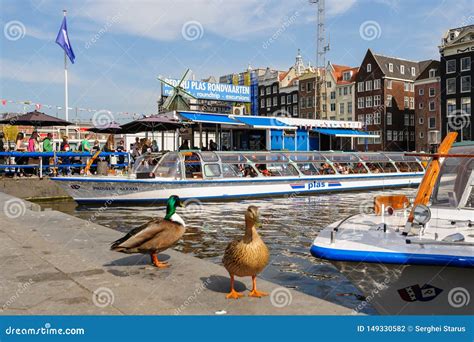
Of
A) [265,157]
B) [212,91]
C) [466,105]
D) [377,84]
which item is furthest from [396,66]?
[265,157]

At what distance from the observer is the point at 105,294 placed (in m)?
5.50

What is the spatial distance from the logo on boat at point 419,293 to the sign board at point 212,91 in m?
36.1

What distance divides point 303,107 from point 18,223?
7223cm

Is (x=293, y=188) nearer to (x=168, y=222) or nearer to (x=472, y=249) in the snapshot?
(x=168, y=222)

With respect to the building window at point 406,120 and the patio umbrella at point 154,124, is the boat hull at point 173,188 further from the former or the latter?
the building window at point 406,120

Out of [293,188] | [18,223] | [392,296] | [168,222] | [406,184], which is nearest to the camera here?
[392,296]

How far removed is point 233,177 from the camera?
70.7 ft

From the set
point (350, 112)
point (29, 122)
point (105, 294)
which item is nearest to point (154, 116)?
point (29, 122)

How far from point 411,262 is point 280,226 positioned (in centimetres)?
931

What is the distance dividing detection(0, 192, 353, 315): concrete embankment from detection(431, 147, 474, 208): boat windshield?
9.77 ft

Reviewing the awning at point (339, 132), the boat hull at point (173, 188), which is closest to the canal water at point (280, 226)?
the boat hull at point (173, 188)

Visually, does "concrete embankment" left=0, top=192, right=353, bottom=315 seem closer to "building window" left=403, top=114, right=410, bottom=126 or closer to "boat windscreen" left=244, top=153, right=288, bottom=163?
"boat windscreen" left=244, top=153, right=288, bottom=163

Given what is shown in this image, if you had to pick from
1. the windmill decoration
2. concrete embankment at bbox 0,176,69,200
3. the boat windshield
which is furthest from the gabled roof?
the boat windshield

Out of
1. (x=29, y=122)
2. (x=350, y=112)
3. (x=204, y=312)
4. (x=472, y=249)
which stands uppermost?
(x=350, y=112)
